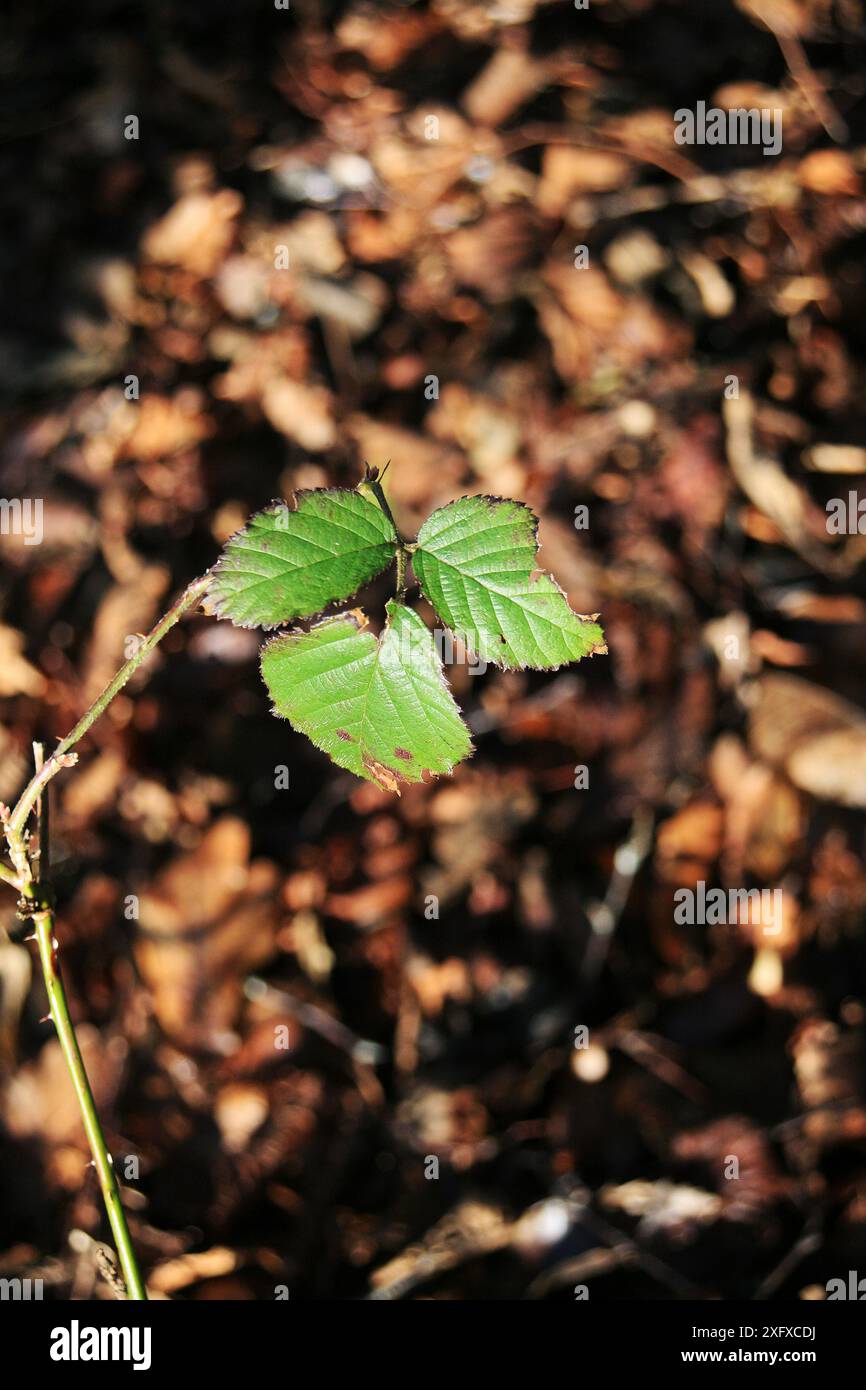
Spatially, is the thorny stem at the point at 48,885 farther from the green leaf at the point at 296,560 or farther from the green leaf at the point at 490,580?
the green leaf at the point at 490,580

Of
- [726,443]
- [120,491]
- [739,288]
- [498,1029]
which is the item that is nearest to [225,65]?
[120,491]

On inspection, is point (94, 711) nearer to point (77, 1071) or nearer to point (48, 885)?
point (48, 885)

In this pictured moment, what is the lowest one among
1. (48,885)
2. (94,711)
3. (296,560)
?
(48,885)

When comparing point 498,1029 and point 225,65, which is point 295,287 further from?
point 498,1029

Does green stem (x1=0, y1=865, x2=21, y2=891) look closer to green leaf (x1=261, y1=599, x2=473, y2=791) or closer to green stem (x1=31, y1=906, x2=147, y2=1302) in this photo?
green stem (x1=31, y1=906, x2=147, y2=1302)

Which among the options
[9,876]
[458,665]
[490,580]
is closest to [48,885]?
[9,876]
